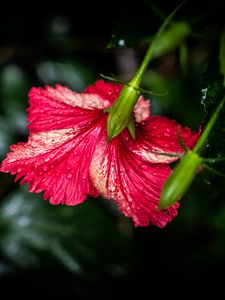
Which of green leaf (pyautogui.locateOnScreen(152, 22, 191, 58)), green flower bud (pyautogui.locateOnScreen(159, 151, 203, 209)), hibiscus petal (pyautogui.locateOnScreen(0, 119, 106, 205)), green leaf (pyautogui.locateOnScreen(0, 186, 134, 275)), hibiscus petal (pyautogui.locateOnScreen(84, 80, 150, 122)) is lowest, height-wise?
green leaf (pyautogui.locateOnScreen(0, 186, 134, 275))

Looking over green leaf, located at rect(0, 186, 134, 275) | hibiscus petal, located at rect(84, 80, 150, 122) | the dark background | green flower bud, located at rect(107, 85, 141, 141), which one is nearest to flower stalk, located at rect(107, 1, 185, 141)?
green flower bud, located at rect(107, 85, 141, 141)

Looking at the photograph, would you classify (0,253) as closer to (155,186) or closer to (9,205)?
(9,205)

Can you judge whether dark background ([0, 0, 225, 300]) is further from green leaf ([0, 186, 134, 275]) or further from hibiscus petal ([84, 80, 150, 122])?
hibiscus petal ([84, 80, 150, 122])

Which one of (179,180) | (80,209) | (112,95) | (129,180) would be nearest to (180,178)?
(179,180)

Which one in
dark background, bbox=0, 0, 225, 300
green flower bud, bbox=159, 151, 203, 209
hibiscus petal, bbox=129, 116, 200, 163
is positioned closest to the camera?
green flower bud, bbox=159, 151, 203, 209

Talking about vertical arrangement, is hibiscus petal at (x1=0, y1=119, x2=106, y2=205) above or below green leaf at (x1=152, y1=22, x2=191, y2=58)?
below

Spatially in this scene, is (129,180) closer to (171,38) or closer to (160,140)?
(160,140)
